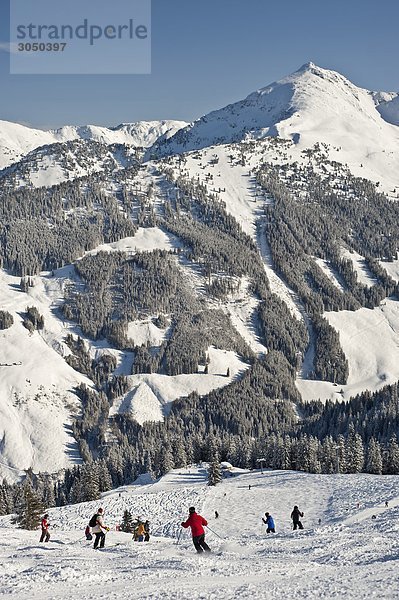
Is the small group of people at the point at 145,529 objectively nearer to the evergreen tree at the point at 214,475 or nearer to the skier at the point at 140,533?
the skier at the point at 140,533

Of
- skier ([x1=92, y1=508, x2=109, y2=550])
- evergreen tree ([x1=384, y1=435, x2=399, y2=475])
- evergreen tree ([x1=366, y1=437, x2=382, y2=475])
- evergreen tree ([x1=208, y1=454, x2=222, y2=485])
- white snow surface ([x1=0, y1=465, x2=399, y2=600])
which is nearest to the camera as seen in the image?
white snow surface ([x1=0, y1=465, x2=399, y2=600])

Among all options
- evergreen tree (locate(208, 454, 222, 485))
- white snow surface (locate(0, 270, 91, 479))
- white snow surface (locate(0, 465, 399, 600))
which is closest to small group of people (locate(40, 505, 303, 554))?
white snow surface (locate(0, 465, 399, 600))

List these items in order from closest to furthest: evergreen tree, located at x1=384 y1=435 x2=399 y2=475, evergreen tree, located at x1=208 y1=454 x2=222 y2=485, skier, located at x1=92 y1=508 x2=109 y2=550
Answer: skier, located at x1=92 y1=508 x2=109 y2=550
evergreen tree, located at x1=384 y1=435 x2=399 y2=475
evergreen tree, located at x1=208 y1=454 x2=222 y2=485

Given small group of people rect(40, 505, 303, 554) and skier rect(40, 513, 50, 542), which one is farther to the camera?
skier rect(40, 513, 50, 542)

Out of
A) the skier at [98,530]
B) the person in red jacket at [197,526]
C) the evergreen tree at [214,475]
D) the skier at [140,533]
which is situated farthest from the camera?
the evergreen tree at [214,475]

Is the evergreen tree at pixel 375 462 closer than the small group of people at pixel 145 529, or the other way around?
the small group of people at pixel 145 529

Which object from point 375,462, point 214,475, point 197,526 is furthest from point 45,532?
point 375,462

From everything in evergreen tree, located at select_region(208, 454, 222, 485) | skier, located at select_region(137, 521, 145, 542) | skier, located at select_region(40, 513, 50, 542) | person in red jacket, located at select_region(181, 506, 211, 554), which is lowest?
evergreen tree, located at select_region(208, 454, 222, 485)

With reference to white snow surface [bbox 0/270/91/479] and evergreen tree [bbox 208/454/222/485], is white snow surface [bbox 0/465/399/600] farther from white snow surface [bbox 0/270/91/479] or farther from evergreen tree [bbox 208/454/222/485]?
white snow surface [bbox 0/270/91/479]

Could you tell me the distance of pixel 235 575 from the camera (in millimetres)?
21141

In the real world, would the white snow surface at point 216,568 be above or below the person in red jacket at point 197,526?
below

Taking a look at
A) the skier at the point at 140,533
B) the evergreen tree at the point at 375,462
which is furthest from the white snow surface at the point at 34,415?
the skier at the point at 140,533

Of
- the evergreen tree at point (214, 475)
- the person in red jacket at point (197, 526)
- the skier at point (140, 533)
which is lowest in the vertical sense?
the evergreen tree at point (214, 475)

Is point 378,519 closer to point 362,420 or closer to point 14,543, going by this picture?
point 14,543
